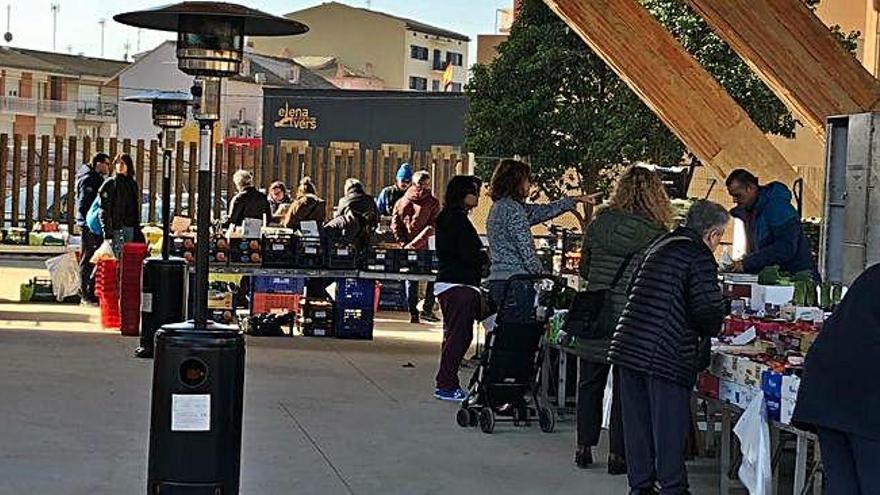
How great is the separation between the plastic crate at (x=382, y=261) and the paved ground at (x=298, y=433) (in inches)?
39.2

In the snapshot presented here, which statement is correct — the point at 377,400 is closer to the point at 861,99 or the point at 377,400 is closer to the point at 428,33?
the point at 861,99

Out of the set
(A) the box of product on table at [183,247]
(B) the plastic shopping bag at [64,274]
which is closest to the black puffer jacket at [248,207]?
(A) the box of product on table at [183,247]

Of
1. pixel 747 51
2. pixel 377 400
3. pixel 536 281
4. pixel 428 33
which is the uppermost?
pixel 428 33

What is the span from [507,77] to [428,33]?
52.5 metres

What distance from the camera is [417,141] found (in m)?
25.3

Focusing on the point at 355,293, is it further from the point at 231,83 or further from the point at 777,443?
the point at 231,83

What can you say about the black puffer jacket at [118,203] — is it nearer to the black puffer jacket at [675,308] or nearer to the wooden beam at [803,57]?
the wooden beam at [803,57]

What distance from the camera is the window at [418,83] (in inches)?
2761

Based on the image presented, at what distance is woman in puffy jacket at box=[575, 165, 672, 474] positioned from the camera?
804 cm

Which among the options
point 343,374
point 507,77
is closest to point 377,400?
point 343,374

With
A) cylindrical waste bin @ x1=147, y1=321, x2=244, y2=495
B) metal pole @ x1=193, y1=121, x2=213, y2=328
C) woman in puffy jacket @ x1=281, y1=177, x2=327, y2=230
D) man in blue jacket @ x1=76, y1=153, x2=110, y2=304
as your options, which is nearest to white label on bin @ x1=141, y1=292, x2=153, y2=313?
woman in puffy jacket @ x1=281, y1=177, x2=327, y2=230

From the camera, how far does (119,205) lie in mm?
15703

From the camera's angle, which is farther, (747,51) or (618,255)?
(747,51)

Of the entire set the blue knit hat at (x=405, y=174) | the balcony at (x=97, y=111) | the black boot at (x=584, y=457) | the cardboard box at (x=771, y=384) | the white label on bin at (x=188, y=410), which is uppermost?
the balcony at (x=97, y=111)
